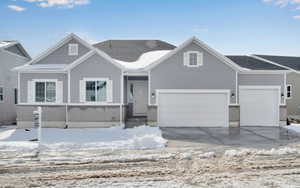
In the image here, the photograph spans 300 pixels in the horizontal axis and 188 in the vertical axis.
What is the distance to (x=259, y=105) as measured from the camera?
15.0 m

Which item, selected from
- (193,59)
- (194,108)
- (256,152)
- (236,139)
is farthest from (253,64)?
(256,152)

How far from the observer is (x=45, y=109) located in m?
14.1

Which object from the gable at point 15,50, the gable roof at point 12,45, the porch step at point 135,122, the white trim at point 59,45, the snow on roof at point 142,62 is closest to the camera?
the porch step at point 135,122

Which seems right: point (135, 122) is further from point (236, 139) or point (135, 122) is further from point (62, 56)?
point (236, 139)

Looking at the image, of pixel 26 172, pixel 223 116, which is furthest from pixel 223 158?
pixel 223 116

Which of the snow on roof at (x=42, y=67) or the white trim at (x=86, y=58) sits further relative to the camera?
the snow on roof at (x=42, y=67)

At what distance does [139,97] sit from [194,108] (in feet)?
15.3

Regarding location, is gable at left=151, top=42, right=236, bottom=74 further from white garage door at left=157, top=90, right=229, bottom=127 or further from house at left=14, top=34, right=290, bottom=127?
white garage door at left=157, top=90, right=229, bottom=127

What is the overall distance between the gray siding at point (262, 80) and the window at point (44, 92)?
11.2 metres

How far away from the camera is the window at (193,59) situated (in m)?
14.2

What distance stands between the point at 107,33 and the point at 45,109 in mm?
11479

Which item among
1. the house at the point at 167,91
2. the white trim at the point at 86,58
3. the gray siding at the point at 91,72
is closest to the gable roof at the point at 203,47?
the house at the point at 167,91

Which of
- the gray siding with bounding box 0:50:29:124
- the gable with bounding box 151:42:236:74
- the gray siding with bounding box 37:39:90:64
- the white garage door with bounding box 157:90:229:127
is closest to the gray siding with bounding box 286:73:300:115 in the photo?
the white garage door with bounding box 157:90:229:127

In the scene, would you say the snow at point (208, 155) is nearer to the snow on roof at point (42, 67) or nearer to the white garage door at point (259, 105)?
the white garage door at point (259, 105)
